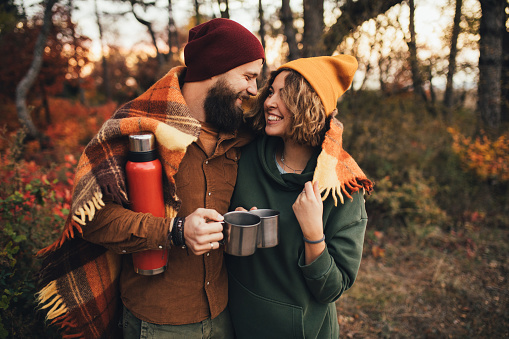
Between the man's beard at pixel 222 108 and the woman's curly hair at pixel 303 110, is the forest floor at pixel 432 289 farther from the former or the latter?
the man's beard at pixel 222 108

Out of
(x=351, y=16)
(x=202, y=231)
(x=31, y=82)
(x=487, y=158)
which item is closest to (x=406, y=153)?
(x=487, y=158)

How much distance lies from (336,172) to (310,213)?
0.32 m

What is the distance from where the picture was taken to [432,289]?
409cm

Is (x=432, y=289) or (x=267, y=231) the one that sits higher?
(x=267, y=231)

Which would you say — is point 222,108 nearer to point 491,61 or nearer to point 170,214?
point 170,214

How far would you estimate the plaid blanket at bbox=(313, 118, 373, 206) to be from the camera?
165 cm

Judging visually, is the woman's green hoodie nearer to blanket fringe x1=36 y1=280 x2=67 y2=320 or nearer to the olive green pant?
the olive green pant

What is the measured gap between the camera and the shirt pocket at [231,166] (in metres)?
1.92

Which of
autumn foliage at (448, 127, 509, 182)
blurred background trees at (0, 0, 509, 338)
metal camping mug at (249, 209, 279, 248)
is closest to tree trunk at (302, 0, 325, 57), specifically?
blurred background trees at (0, 0, 509, 338)

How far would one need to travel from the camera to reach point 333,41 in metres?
5.60

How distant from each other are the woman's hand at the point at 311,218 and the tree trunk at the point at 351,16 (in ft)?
15.0

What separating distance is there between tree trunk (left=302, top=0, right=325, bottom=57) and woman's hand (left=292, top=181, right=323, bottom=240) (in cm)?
477

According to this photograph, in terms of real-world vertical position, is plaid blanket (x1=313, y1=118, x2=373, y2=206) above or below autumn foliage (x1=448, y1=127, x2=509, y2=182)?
above

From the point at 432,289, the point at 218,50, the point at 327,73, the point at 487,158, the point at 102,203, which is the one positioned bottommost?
the point at 432,289
